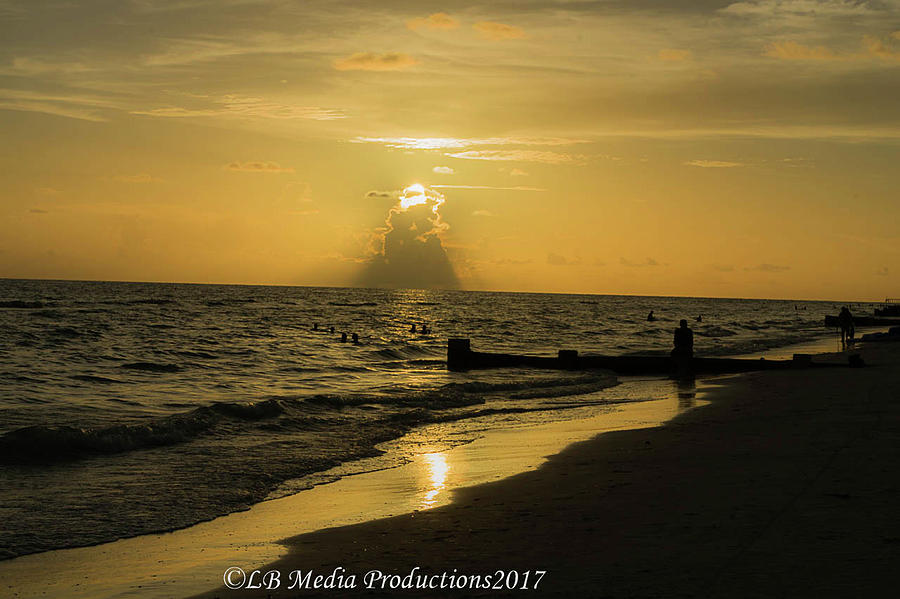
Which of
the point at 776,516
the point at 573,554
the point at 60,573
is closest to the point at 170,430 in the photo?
the point at 60,573

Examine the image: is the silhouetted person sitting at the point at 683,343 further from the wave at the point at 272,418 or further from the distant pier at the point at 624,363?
the wave at the point at 272,418

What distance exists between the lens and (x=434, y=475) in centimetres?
1136

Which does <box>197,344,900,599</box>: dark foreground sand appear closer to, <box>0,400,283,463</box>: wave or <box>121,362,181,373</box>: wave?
<box>0,400,283,463</box>: wave

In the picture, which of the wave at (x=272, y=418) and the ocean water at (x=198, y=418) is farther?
the wave at (x=272, y=418)

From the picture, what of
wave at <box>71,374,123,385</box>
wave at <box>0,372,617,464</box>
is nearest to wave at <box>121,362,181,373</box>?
wave at <box>71,374,123,385</box>

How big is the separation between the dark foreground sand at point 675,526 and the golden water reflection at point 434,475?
16.2 inches

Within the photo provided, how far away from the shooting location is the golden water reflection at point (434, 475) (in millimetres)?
9617

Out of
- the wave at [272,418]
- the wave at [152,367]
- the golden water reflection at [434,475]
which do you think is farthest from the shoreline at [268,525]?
the wave at [152,367]

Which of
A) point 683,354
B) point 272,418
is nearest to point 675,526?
point 272,418

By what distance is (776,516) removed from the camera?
7344 millimetres

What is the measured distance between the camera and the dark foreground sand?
586 cm

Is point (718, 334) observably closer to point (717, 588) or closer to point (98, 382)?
point (98, 382)

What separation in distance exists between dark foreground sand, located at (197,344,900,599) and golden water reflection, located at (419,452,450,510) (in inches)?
16.2

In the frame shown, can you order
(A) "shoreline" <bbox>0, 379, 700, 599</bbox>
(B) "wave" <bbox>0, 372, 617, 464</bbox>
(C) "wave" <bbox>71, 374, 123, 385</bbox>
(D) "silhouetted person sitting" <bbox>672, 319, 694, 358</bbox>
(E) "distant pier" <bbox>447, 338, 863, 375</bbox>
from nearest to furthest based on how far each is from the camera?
(A) "shoreline" <bbox>0, 379, 700, 599</bbox>, (B) "wave" <bbox>0, 372, 617, 464</bbox>, (C) "wave" <bbox>71, 374, 123, 385</bbox>, (D) "silhouetted person sitting" <bbox>672, 319, 694, 358</bbox>, (E) "distant pier" <bbox>447, 338, 863, 375</bbox>
